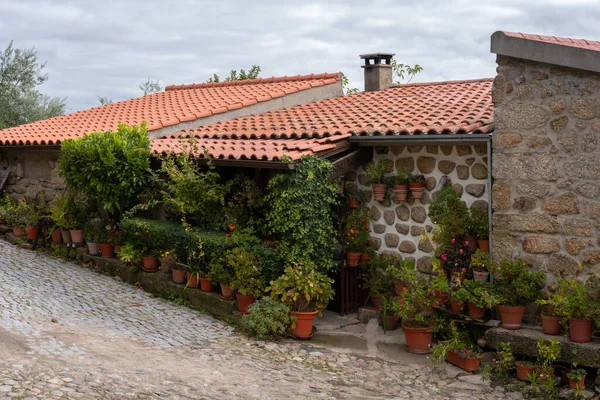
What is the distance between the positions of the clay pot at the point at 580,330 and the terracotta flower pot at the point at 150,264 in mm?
6487

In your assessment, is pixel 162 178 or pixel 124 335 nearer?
pixel 124 335

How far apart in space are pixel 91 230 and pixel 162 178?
185 centimetres

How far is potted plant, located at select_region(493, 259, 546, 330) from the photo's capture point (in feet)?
25.7

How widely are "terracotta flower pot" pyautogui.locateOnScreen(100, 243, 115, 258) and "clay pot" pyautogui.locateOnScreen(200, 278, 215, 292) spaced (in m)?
2.92

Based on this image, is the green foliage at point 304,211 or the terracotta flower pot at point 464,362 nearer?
the terracotta flower pot at point 464,362

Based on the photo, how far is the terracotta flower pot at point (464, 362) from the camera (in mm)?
7746

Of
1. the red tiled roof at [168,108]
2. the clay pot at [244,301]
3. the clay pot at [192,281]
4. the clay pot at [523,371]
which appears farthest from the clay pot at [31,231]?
the clay pot at [523,371]

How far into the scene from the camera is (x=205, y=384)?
6703 millimetres

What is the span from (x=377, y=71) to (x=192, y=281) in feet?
22.3

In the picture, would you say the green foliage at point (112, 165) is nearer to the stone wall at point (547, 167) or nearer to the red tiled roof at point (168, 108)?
the red tiled roof at point (168, 108)

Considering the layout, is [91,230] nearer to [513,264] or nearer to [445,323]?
[445,323]

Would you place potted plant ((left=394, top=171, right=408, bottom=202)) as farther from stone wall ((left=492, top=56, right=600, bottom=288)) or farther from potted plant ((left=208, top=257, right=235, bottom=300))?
potted plant ((left=208, top=257, right=235, bottom=300))

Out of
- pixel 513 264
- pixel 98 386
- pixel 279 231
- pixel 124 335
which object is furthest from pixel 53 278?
pixel 513 264

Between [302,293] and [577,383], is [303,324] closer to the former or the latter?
[302,293]
